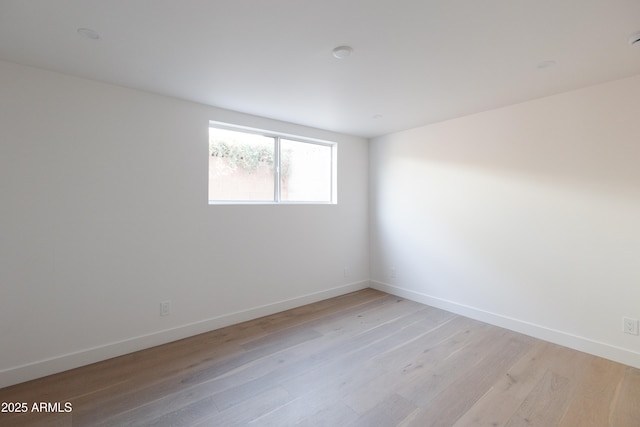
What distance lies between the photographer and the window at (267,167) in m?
3.12

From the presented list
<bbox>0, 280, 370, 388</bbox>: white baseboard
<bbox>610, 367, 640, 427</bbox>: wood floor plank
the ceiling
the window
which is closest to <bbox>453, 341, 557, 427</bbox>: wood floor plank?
<bbox>610, 367, 640, 427</bbox>: wood floor plank

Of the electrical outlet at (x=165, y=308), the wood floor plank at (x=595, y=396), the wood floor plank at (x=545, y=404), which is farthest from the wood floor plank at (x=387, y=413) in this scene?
the electrical outlet at (x=165, y=308)

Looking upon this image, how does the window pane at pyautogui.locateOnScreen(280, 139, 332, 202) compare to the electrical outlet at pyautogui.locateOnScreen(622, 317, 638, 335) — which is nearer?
the electrical outlet at pyautogui.locateOnScreen(622, 317, 638, 335)

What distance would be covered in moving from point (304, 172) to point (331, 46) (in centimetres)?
214

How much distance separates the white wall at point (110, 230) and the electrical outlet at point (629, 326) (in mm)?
3273

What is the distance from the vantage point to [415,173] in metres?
3.81

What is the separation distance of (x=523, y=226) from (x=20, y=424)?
425 cm

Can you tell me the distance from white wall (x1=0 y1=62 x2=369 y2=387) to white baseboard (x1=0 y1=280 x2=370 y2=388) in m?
0.01

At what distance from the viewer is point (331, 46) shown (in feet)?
6.04

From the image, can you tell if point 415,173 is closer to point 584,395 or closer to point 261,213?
point 261,213

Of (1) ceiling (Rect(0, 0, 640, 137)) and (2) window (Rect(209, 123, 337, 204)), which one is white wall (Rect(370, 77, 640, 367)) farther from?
(2) window (Rect(209, 123, 337, 204))

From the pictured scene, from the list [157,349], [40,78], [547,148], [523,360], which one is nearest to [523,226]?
[547,148]

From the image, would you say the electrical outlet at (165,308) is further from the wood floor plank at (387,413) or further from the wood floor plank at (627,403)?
the wood floor plank at (627,403)

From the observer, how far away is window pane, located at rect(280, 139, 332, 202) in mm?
3664
